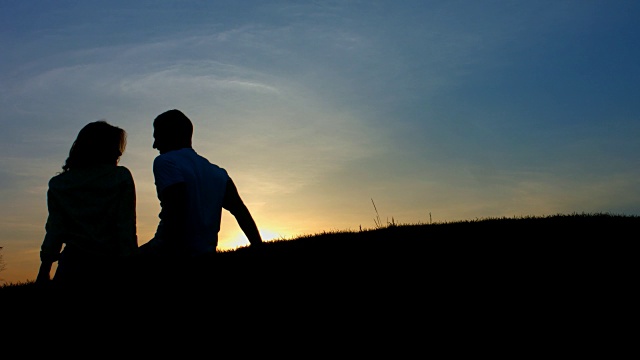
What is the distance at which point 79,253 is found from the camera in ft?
22.4

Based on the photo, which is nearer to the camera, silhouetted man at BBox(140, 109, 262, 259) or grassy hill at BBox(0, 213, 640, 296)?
silhouetted man at BBox(140, 109, 262, 259)

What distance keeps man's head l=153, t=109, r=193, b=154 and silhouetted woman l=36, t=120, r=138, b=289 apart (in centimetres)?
94

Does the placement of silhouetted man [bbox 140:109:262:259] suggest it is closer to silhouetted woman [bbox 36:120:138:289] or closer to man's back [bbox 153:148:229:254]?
man's back [bbox 153:148:229:254]

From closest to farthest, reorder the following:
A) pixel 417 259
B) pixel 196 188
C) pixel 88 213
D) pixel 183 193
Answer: pixel 183 193 → pixel 196 188 → pixel 88 213 → pixel 417 259

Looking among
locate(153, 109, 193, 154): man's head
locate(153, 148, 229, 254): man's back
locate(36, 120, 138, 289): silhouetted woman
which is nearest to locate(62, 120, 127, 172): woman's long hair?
locate(36, 120, 138, 289): silhouetted woman

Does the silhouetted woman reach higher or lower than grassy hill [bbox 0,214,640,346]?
higher

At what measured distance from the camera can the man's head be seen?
6.22 meters

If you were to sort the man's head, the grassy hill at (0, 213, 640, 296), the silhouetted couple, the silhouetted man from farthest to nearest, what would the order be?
the grassy hill at (0, 213, 640, 296) < the silhouetted couple < the man's head < the silhouetted man

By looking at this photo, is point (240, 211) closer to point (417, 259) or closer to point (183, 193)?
point (183, 193)

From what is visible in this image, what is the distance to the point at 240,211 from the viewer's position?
22.6ft

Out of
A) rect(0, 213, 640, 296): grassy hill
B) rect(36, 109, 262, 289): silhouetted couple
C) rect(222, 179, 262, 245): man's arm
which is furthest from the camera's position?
rect(0, 213, 640, 296): grassy hill

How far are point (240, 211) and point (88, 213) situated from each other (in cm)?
173

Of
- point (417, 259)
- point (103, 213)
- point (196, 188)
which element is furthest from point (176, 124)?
point (417, 259)

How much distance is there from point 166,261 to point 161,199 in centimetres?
71
